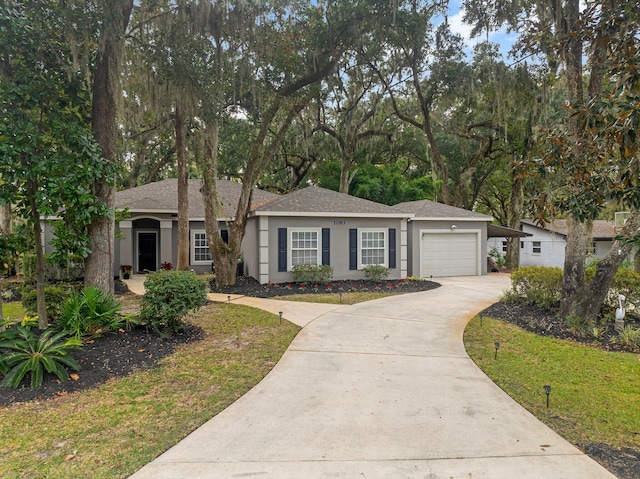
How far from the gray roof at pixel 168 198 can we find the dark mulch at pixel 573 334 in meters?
9.57

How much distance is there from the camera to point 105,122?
20.3ft

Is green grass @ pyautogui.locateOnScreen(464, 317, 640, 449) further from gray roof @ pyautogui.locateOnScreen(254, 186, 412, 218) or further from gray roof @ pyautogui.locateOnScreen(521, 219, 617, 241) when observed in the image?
gray roof @ pyautogui.locateOnScreen(521, 219, 617, 241)

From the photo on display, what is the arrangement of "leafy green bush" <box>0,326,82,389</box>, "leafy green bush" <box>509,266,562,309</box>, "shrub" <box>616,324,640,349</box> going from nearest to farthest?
"leafy green bush" <box>0,326,82,389</box>
"shrub" <box>616,324,640,349</box>
"leafy green bush" <box>509,266,562,309</box>

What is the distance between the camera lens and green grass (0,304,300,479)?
9.02ft

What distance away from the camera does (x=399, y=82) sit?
55.5ft

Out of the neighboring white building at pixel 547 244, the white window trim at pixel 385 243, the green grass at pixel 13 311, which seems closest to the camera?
A: the green grass at pixel 13 311

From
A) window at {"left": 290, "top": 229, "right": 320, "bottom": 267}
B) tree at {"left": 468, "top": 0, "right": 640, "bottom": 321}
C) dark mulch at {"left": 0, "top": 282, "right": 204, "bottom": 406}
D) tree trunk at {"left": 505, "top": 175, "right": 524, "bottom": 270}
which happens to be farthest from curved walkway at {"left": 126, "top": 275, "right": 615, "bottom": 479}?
tree trunk at {"left": 505, "top": 175, "right": 524, "bottom": 270}

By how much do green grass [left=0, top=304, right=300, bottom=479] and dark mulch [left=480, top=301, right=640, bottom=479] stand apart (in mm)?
3317

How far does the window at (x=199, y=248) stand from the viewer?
49.0 feet

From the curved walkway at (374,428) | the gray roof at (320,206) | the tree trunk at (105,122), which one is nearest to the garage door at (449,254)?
the gray roof at (320,206)

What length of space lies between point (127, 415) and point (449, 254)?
44.7ft

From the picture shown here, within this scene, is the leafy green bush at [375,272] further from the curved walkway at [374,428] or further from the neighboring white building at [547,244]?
the neighboring white building at [547,244]

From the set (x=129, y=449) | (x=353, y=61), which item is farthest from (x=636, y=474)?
(x=353, y=61)

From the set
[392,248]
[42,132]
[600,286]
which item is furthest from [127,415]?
[392,248]
